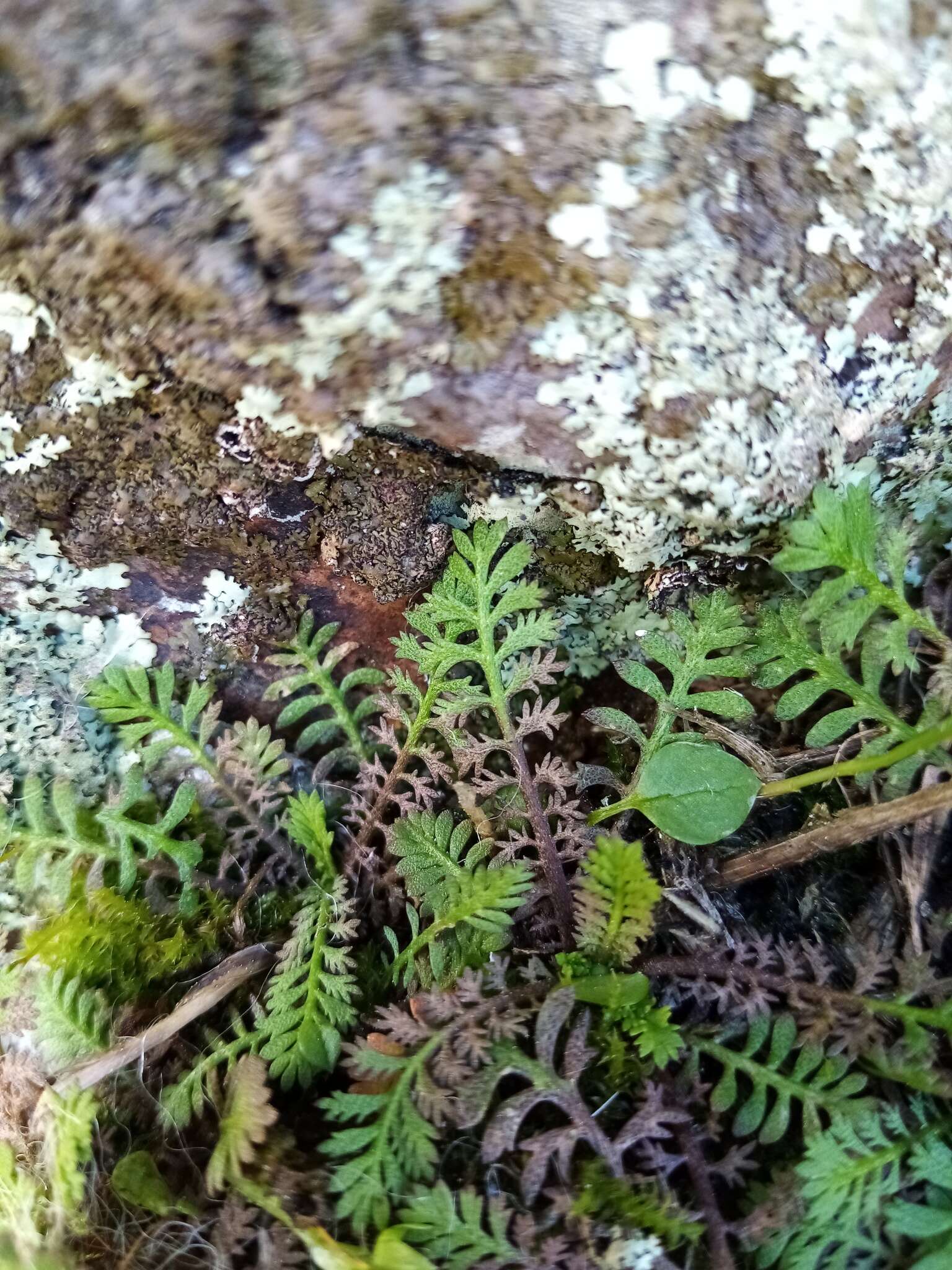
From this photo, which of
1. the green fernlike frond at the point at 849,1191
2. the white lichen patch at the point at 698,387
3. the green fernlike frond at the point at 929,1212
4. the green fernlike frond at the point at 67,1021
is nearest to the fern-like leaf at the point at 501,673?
the white lichen patch at the point at 698,387

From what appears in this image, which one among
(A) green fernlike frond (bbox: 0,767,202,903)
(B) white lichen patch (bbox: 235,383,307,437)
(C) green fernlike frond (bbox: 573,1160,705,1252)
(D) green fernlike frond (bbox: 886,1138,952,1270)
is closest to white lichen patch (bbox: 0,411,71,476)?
(B) white lichen patch (bbox: 235,383,307,437)

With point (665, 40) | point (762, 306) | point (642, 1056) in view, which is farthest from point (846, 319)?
point (642, 1056)

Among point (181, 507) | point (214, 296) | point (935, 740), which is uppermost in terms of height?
point (214, 296)

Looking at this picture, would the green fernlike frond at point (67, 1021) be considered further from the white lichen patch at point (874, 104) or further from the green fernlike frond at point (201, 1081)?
the white lichen patch at point (874, 104)

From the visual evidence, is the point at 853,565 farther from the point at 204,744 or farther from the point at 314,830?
the point at 204,744

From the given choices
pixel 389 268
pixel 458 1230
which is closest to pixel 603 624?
pixel 389 268

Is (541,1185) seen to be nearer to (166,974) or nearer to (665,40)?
(166,974)
